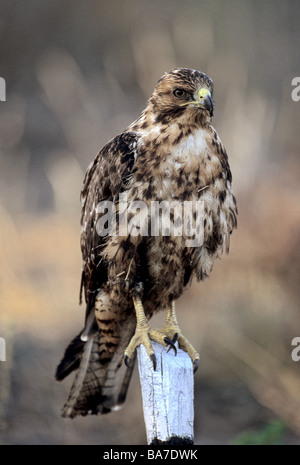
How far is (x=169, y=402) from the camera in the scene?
2.65 meters

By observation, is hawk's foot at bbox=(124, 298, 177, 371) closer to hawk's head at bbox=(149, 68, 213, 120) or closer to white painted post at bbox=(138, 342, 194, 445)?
white painted post at bbox=(138, 342, 194, 445)

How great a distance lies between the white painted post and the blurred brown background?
2.53 metres

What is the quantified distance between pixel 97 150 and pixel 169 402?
378 cm

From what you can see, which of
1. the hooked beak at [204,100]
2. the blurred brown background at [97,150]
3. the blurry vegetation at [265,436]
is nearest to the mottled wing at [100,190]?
the hooked beak at [204,100]

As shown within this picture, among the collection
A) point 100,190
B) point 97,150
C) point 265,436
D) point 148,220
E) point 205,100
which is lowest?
point 265,436

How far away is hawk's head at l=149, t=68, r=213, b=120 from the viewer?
2.73m

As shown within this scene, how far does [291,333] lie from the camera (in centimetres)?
548

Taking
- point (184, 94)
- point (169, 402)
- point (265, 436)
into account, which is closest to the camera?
point (169, 402)

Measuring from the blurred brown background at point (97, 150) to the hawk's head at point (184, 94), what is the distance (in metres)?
2.70

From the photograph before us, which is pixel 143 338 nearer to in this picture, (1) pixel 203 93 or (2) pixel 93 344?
(2) pixel 93 344

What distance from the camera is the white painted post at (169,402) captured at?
2.65 m

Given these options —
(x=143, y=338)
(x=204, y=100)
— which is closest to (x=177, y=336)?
(x=143, y=338)

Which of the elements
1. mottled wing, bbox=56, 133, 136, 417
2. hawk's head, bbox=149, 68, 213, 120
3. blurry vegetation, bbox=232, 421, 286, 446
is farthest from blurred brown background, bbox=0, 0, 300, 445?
hawk's head, bbox=149, 68, 213, 120

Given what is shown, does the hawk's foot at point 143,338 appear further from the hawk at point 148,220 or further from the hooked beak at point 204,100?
the hooked beak at point 204,100
